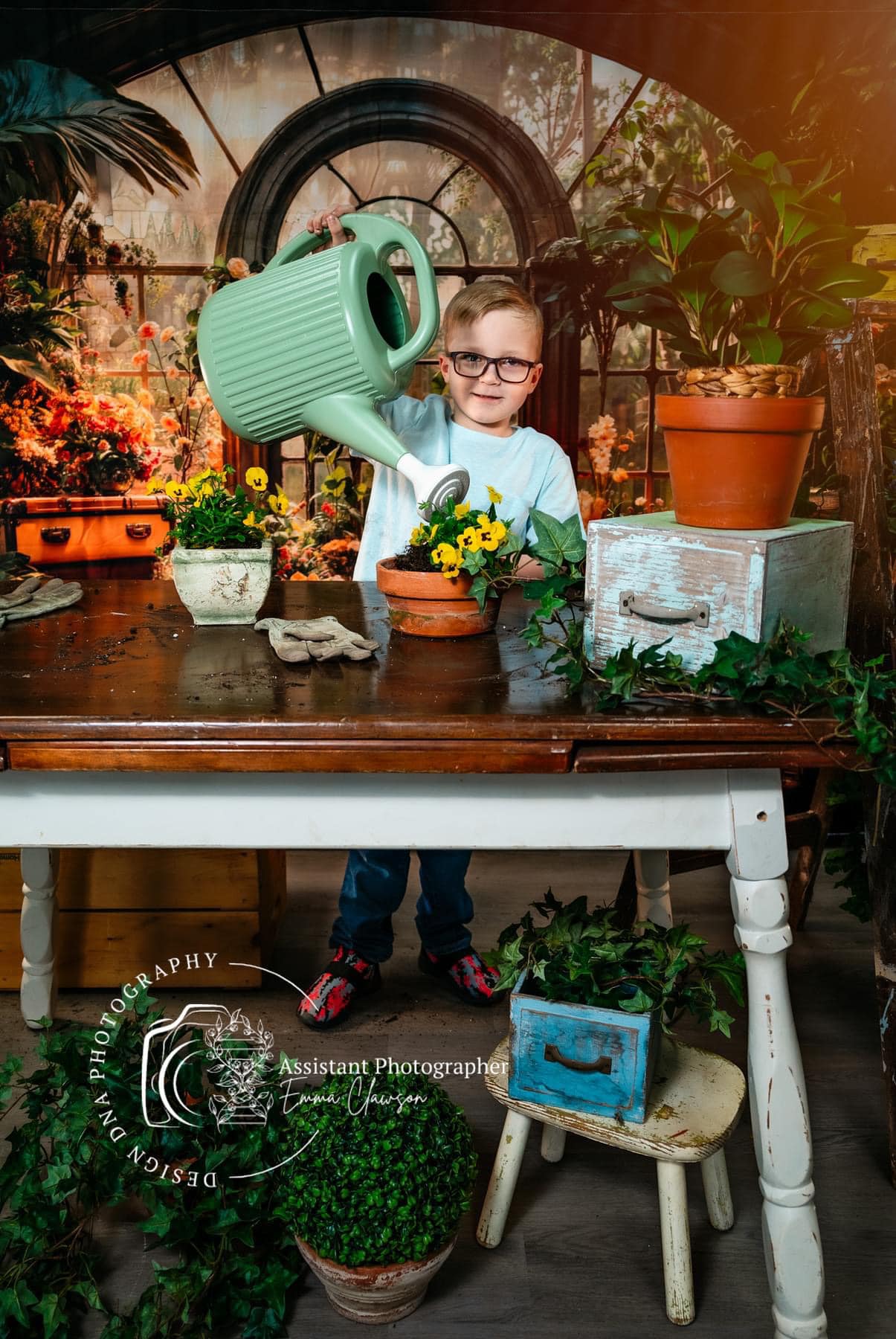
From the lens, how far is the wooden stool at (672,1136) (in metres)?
1.27

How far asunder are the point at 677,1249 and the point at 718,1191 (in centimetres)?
17

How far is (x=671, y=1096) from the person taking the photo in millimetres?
1342

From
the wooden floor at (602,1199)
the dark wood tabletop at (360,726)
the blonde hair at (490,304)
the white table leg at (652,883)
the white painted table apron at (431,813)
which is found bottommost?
the wooden floor at (602,1199)

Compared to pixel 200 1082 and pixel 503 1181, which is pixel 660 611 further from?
pixel 200 1082

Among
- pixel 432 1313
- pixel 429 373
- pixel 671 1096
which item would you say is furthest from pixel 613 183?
pixel 432 1313

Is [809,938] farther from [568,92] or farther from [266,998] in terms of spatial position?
[568,92]

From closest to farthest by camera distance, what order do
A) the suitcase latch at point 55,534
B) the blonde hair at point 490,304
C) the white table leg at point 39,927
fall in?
the white table leg at point 39,927 → the blonde hair at point 490,304 → the suitcase latch at point 55,534

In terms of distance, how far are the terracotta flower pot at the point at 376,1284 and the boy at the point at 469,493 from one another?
65 centimetres

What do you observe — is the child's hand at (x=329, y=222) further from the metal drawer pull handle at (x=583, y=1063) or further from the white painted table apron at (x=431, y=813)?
the metal drawer pull handle at (x=583, y=1063)

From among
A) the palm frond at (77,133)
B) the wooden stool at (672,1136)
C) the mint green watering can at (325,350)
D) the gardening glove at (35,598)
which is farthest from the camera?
the palm frond at (77,133)

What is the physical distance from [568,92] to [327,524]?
1.28 metres

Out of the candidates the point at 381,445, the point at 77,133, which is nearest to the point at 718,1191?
the point at 381,445

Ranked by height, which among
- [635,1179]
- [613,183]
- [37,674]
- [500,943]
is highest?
[613,183]

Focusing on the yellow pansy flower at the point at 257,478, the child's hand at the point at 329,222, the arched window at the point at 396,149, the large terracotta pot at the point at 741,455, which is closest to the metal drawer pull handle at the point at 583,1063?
the large terracotta pot at the point at 741,455
